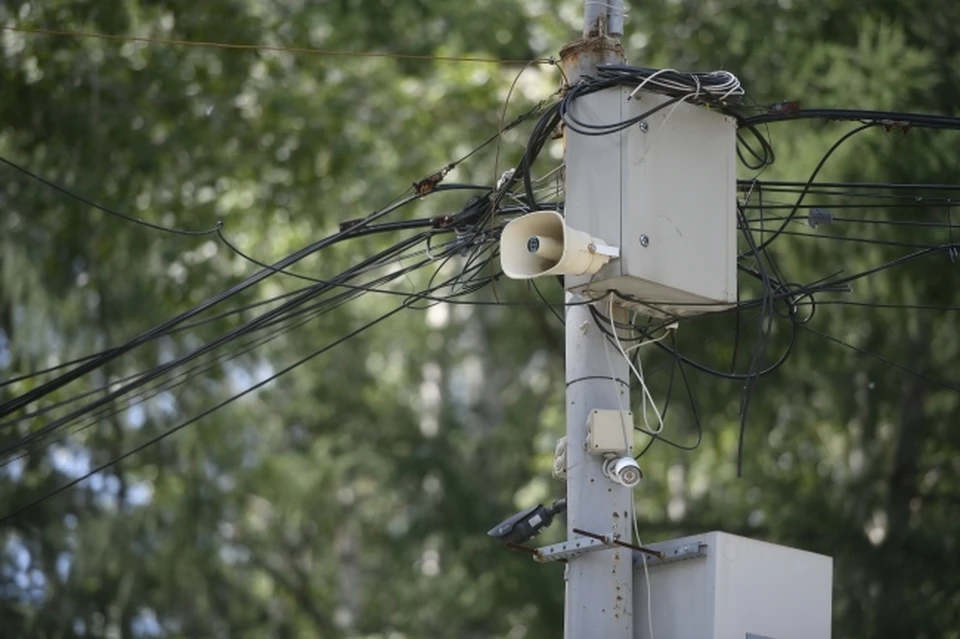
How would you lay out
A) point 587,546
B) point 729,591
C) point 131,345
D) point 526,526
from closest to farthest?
point 729,591
point 587,546
point 526,526
point 131,345

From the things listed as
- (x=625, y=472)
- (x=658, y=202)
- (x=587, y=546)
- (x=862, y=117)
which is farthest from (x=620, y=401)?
(x=862, y=117)

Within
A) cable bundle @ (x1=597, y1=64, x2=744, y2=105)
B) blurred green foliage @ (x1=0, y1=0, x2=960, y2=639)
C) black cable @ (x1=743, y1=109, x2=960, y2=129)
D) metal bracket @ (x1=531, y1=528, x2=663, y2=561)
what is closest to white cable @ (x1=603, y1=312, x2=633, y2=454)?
metal bracket @ (x1=531, y1=528, x2=663, y2=561)

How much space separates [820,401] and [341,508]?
22.9 ft

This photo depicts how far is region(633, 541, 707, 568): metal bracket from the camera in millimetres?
7785

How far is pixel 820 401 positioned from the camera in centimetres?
1964

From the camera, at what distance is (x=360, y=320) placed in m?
22.2

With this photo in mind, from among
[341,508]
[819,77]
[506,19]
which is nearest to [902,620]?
[819,77]

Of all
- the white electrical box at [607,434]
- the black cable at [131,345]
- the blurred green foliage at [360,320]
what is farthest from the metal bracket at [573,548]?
the blurred green foliage at [360,320]

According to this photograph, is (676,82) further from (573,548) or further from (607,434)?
(573,548)

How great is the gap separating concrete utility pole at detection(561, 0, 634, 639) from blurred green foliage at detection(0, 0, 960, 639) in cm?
697

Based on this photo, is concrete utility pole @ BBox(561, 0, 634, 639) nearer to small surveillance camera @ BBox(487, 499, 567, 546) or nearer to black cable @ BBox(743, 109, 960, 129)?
small surveillance camera @ BBox(487, 499, 567, 546)

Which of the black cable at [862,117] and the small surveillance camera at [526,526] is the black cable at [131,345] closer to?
the small surveillance camera at [526,526]

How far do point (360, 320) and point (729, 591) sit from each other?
1471cm

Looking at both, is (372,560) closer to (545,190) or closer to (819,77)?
(819,77)
